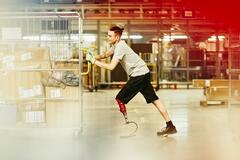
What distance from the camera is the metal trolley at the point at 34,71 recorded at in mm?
6254

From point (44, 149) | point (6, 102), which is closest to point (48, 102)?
point (6, 102)

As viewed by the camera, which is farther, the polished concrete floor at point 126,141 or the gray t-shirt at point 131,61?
the gray t-shirt at point 131,61

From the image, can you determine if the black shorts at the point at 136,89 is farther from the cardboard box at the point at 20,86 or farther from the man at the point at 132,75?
the cardboard box at the point at 20,86

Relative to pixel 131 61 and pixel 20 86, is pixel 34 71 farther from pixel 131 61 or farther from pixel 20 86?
pixel 131 61

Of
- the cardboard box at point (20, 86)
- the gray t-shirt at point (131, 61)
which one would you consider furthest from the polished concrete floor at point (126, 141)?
the gray t-shirt at point (131, 61)

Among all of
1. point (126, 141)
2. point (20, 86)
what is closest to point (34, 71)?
point (20, 86)

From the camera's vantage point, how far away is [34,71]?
20.1 feet

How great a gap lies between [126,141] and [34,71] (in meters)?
1.58

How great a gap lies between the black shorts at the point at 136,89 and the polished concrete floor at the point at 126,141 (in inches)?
21.4

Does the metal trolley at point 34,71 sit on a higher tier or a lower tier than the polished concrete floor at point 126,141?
higher

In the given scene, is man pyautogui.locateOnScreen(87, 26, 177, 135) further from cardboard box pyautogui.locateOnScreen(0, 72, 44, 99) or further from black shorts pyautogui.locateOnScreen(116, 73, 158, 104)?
cardboard box pyautogui.locateOnScreen(0, 72, 44, 99)

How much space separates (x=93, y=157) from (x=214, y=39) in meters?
14.1

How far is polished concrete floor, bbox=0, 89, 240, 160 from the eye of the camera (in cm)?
482

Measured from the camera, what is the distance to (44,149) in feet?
17.0
